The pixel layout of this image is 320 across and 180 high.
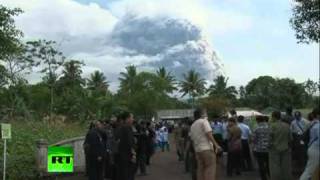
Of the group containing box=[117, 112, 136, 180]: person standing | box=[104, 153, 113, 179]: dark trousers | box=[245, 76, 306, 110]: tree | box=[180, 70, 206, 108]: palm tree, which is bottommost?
box=[104, 153, 113, 179]: dark trousers

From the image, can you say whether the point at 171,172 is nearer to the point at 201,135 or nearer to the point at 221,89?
the point at 201,135

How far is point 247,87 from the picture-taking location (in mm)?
122000

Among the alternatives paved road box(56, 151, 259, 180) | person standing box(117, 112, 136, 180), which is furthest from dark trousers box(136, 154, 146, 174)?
person standing box(117, 112, 136, 180)

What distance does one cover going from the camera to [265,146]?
15.8 metres

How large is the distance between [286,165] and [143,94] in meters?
88.2

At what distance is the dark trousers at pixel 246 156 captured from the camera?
19.4 meters

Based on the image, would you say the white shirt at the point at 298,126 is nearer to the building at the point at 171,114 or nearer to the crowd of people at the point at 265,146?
the crowd of people at the point at 265,146

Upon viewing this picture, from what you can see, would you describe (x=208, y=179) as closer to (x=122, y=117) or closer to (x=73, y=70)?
(x=122, y=117)

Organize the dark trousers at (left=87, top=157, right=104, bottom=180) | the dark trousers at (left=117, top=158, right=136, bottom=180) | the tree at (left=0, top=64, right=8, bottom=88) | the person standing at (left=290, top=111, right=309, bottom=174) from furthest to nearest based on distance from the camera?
1. the tree at (left=0, top=64, right=8, bottom=88)
2. the dark trousers at (left=87, top=157, right=104, bottom=180)
3. the person standing at (left=290, top=111, right=309, bottom=174)
4. the dark trousers at (left=117, top=158, right=136, bottom=180)

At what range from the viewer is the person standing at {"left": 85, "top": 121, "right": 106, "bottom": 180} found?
53.9 feet

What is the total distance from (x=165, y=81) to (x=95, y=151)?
303 feet

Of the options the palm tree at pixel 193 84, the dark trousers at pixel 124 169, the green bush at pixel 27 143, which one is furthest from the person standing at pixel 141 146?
the palm tree at pixel 193 84

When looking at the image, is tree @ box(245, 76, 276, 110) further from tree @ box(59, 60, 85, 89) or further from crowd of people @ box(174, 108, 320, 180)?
crowd of people @ box(174, 108, 320, 180)

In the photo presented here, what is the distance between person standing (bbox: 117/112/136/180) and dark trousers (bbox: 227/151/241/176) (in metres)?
4.78
